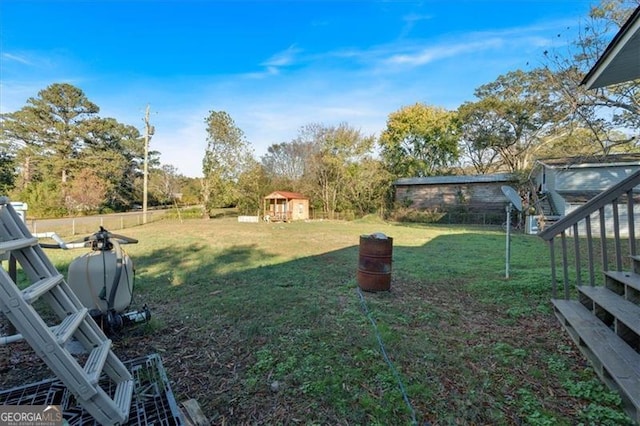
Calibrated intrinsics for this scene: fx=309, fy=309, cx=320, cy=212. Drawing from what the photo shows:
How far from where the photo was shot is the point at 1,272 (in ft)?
4.37

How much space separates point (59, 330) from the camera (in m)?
1.62

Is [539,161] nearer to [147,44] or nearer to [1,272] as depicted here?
[147,44]

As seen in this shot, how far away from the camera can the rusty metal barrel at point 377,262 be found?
4480mm

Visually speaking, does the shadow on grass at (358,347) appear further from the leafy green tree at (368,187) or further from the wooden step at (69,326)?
the leafy green tree at (368,187)

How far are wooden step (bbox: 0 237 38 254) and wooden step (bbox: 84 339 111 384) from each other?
2.30ft

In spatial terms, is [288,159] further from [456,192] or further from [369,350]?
[369,350]

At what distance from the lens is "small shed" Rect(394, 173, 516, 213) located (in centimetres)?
1961

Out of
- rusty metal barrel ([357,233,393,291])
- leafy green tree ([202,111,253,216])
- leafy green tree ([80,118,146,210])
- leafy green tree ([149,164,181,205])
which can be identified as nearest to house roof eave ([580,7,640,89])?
rusty metal barrel ([357,233,393,291])

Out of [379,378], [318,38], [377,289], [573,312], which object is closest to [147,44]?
[318,38]

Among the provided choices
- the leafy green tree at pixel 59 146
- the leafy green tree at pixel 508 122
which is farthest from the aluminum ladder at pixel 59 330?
the leafy green tree at pixel 59 146

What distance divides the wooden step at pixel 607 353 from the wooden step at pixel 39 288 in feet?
10.2

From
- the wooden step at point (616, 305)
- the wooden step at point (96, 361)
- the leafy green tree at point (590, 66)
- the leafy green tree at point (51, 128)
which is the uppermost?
the leafy green tree at point (51, 128)

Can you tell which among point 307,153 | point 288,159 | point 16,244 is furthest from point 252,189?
point 16,244

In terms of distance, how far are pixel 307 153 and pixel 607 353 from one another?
24380mm
